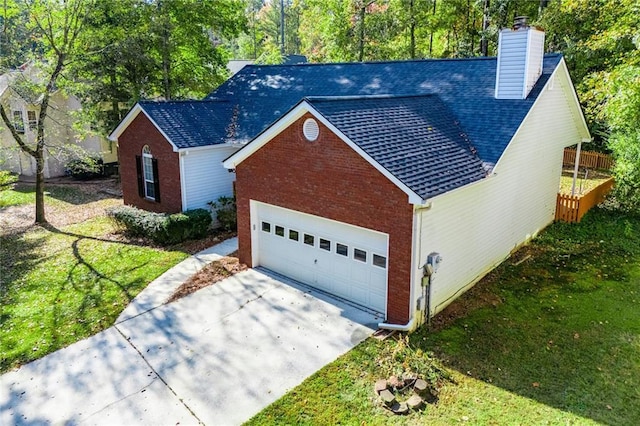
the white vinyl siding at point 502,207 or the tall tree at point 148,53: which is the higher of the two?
the tall tree at point 148,53

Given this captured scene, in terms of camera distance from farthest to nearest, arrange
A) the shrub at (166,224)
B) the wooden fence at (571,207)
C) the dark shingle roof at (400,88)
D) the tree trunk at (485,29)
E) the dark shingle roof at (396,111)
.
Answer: the tree trunk at (485,29)
the wooden fence at (571,207)
the shrub at (166,224)
the dark shingle roof at (400,88)
the dark shingle roof at (396,111)

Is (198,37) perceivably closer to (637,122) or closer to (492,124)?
(492,124)

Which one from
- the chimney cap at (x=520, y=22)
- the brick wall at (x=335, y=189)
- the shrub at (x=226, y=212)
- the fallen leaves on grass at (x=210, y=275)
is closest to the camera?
the brick wall at (x=335, y=189)

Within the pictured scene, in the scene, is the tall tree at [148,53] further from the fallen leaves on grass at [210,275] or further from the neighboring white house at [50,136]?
the fallen leaves on grass at [210,275]

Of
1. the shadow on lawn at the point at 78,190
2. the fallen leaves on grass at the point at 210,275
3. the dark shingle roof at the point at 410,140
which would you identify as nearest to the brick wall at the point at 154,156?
the fallen leaves on grass at the point at 210,275

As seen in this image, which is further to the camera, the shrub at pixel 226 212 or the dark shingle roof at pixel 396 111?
the shrub at pixel 226 212

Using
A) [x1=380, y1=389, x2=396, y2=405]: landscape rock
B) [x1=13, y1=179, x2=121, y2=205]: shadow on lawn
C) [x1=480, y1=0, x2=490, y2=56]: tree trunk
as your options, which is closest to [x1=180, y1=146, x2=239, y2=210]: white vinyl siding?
[x1=13, y1=179, x2=121, y2=205]: shadow on lawn

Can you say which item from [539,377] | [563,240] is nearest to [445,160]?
[539,377]

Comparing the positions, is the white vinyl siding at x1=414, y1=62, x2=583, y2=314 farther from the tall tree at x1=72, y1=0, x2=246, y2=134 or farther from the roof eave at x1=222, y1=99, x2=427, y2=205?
the tall tree at x1=72, y1=0, x2=246, y2=134
